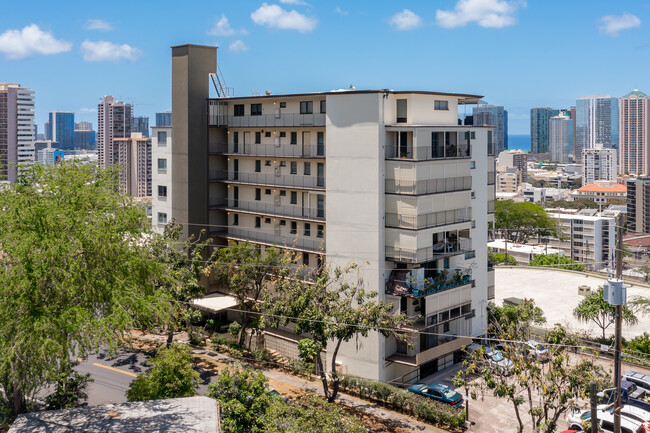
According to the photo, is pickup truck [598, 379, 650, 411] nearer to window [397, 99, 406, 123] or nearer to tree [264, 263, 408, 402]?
tree [264, 263, 408, 402]

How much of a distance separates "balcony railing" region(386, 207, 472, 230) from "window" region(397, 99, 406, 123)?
6.16m

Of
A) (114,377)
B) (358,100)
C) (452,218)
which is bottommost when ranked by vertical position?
(114,377)

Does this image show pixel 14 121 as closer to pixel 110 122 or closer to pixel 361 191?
pixel 110 122

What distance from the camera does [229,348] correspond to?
39.3 m

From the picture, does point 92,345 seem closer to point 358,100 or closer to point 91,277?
point 91,277

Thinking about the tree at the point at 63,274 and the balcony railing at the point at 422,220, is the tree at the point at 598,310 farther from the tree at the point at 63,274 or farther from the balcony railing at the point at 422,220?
the tree at the point at 63,274

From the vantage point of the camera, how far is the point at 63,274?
2147 centimetres

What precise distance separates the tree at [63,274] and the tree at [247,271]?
1242cm

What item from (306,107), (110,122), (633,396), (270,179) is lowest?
(633,396)

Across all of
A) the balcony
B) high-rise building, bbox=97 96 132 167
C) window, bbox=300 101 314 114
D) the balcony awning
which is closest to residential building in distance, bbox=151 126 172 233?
the balcony

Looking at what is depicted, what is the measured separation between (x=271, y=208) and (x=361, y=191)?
966 cm

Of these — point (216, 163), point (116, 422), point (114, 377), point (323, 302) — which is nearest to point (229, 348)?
point (114, 377)

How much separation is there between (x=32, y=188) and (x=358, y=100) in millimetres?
19010

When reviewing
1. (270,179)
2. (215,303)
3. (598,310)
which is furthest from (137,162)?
(598,310)
